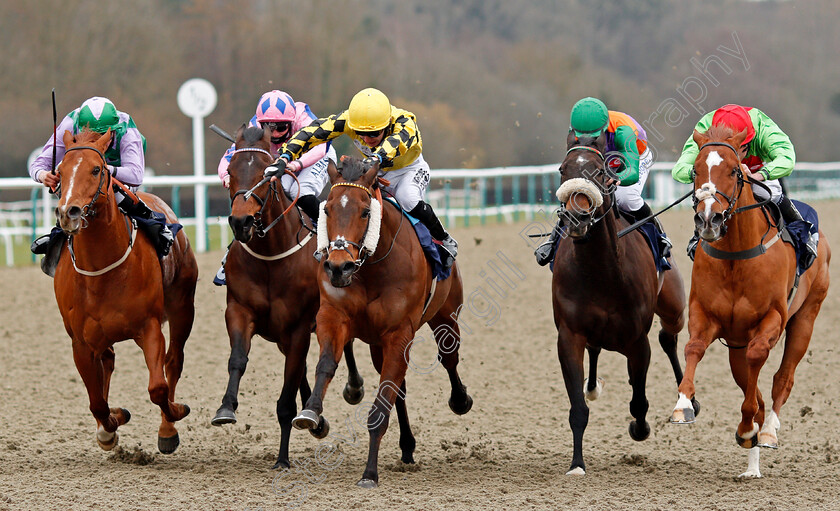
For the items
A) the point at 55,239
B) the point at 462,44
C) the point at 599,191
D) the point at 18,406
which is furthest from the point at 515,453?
the point at 462,44

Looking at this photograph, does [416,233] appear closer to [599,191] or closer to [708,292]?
[599,191]

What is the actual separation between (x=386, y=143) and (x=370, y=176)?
41cm

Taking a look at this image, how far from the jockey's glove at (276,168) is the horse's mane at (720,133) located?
211cm

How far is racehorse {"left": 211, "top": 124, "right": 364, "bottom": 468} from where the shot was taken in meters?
5.48

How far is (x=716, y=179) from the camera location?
4.82m

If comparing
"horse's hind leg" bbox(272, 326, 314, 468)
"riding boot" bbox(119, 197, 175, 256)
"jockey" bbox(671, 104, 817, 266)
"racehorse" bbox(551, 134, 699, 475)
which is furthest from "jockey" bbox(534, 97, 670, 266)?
"riding boot" bbox(119, 197, 175, 256)

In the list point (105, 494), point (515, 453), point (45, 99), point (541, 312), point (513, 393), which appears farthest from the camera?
point (45, 99)

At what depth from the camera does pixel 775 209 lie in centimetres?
543

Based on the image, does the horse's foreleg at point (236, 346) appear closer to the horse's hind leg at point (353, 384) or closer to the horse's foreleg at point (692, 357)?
the horse's hind leg at point (353, 384)

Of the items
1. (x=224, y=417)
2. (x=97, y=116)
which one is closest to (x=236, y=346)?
(x=224, y=417)

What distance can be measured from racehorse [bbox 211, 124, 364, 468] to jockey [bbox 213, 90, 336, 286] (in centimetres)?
22

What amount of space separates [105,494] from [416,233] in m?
2.00

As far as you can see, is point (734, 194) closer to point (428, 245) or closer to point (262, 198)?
point (428, 245)

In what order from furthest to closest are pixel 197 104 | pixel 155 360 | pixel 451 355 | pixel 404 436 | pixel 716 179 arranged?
pixel 197 104 < pixel 451 355 < pixel 404 436 < pixel 155 360 < pixel 716 179
